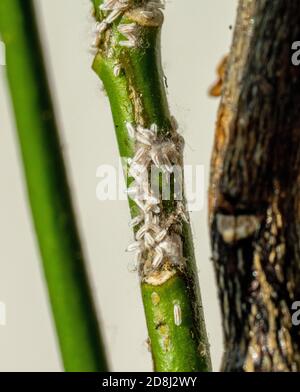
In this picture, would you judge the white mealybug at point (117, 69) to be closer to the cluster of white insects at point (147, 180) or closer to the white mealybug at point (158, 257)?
the cluster of white insects at point (147, 180)

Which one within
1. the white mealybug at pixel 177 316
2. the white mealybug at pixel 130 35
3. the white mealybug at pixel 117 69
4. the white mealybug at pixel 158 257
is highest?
the white mealybug at pixel 130 35

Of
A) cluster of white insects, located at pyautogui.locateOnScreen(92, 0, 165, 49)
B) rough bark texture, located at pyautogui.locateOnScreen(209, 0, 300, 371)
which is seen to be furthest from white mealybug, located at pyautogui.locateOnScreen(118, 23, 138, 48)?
rough bark texture, located at pyautogui.locateOnScreen(209, 0, 300, 371)

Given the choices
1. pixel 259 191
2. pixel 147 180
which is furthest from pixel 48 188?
pixel 259 191

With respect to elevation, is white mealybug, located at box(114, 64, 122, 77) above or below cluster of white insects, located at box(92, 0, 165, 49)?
→ below

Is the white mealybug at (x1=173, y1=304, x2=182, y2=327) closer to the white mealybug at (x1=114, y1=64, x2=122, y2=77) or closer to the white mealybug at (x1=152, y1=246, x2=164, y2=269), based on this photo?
the white mealybug at (x1=152, y1=246, x2=164, y2=269)

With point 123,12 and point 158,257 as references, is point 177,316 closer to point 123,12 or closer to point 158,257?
point 158,257

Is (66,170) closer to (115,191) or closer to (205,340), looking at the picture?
(205,340)

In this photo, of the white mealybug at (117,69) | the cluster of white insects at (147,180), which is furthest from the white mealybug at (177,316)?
the white mealybug at (117,69)
